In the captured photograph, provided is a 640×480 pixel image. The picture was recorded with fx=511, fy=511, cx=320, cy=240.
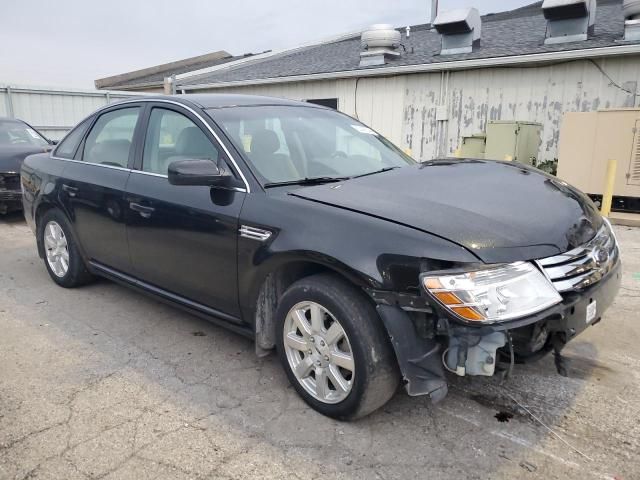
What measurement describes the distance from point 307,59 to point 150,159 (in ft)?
42.7

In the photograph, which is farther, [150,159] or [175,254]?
[150,159]

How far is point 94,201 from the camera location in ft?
12.8

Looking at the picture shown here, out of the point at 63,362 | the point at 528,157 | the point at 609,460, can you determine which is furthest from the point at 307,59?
the point at 609,460

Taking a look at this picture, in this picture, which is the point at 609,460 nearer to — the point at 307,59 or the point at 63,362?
the point at 63,362

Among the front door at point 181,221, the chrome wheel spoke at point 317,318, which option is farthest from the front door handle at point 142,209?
the chrome wheel spoke at point 317,318

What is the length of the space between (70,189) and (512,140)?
766 cm

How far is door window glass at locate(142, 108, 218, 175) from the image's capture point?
3.23 meters

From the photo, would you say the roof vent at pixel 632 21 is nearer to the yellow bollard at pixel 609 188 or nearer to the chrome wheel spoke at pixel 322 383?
the yellow bollard at pixel 609 188

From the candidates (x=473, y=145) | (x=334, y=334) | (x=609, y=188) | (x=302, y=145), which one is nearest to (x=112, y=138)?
(x=302, y=145)

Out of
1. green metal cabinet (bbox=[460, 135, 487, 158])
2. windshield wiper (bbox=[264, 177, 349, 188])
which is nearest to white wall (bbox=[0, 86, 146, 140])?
green metal cabinet (bbox=[460, 135, 487, 158])

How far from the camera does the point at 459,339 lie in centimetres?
217

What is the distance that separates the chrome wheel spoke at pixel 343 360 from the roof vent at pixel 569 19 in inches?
389

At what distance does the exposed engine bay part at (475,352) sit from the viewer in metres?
2.13

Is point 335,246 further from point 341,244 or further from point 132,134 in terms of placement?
point 132,134
